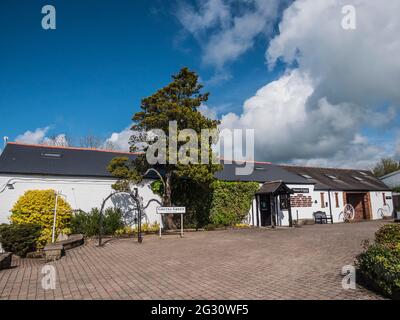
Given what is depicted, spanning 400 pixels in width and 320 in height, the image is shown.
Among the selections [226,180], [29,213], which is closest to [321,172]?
[226,180]

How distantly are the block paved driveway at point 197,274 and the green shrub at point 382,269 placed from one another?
0.92ft

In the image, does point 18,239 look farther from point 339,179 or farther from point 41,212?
point 339,179

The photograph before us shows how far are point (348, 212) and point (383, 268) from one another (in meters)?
23.9

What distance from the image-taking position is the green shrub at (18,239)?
10.9 meters

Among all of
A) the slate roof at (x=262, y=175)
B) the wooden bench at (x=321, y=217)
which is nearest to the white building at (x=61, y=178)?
the slate roof at (x=262, y=175)

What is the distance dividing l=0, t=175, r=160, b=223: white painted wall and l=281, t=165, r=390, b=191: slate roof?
14998mm

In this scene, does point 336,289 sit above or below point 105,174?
below

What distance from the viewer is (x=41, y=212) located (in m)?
13.0

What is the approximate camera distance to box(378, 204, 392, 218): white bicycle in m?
28.6

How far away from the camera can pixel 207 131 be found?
1574 centimetres

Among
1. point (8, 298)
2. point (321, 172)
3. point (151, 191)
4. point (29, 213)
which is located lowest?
point (8, 298)

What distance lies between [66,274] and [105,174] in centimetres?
1042

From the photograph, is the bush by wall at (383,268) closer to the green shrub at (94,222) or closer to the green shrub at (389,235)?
the green shrub at (389,235)
